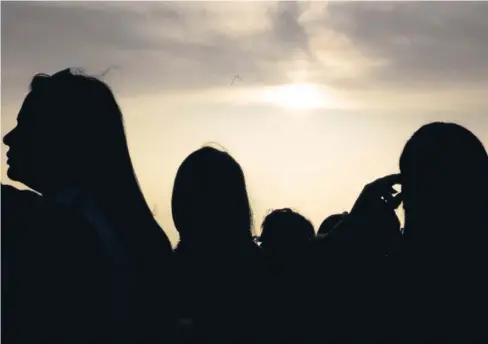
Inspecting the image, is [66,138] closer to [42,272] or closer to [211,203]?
[42,272]

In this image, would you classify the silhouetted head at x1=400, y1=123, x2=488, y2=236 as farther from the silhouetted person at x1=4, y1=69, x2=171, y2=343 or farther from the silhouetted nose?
the silhouetted nose

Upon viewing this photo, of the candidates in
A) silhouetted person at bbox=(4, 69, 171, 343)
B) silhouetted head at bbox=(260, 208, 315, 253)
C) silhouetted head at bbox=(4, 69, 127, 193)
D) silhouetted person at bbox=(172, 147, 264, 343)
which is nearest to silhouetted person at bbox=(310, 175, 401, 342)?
silhouetted person at bbox=(172, 147, 264, 343)

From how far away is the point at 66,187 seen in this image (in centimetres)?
301

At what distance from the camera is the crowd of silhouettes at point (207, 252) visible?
7.79ft

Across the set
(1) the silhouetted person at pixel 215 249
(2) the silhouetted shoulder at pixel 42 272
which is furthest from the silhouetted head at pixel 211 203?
(2) the silhouetted shoulder at pixel 42 272

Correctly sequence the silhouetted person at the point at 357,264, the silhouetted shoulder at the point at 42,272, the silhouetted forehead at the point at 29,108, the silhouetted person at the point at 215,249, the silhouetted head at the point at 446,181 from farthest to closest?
1. the silhouetted person at the point at 215,249
2. the silhouetted person at the point at 357,264
3. the silhouetted head at the point at 446,181
4. the silhouetted forehead at the point at 29,108
5. the silhouetted shoulder at the point at 42,272

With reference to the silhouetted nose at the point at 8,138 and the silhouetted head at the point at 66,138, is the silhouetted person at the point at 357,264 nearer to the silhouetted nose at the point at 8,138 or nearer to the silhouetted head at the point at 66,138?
the silhouetted head at the point at 66,138

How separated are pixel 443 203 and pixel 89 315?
1807 millimetres

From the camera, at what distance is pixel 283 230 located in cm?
562

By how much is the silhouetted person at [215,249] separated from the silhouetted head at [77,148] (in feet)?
2.54

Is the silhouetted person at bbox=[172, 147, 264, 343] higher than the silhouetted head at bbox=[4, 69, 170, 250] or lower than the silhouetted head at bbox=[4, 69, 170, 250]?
lower

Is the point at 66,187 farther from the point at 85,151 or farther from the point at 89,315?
the point at 89,315

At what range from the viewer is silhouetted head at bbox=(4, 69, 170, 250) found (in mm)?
3045

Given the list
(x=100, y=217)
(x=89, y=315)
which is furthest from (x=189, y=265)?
(x=89, y=315)
